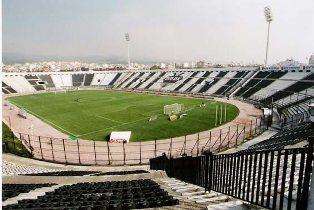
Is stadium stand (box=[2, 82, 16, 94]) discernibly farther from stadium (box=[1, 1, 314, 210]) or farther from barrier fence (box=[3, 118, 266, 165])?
barrier fence (box=[3, 118, 266, 165])

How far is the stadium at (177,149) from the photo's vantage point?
7.56 m

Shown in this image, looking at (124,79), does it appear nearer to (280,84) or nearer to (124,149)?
(280,84)

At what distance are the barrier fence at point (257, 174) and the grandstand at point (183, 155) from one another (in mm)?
28

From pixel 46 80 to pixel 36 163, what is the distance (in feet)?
348

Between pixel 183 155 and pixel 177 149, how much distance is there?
9364mm

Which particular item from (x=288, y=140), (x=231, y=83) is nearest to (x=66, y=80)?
(x=231, y=83)

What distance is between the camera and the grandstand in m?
7.48

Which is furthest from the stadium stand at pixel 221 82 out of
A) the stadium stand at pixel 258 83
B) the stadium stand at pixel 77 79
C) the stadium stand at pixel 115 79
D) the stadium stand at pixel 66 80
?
the stadium stand at pixel 66 80

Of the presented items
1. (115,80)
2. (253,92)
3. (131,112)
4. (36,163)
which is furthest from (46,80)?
(36,163)

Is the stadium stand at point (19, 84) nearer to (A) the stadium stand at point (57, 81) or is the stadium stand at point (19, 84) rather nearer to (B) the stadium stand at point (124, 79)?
(A) the stadium stand at point (57, 81)

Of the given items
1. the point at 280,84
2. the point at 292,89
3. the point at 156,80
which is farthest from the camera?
the point at 156,80

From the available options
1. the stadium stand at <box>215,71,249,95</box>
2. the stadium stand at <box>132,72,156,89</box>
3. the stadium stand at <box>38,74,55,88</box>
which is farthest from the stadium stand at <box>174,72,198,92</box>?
the stadium stand at <box>38,74,55,88</box>

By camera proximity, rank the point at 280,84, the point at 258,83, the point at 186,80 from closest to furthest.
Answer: the point at 280,84, the point at 258,83, the point at 186,80

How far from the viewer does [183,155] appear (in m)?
28.2
